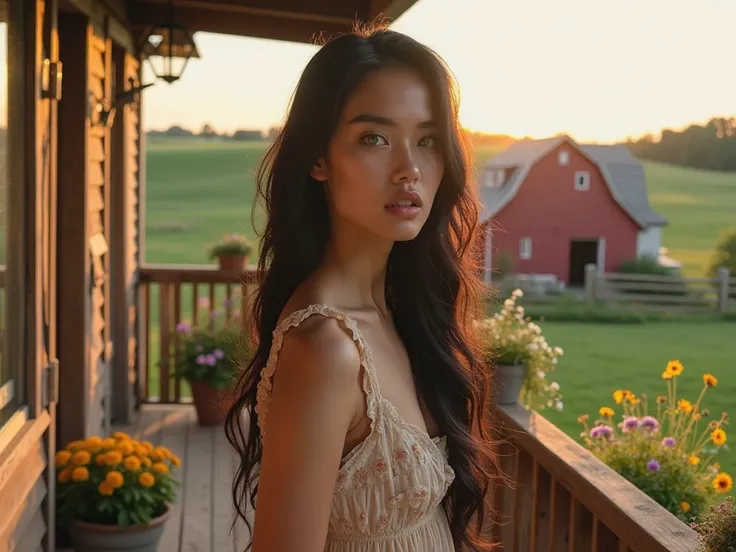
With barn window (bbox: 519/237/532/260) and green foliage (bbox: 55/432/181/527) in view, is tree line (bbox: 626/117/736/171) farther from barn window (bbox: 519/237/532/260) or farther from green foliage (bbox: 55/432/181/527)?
barn window (bbox: 519/237/532/260)

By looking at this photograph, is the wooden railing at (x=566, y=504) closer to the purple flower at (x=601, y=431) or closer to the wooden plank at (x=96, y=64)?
the purple flower at (x=601, y=431)

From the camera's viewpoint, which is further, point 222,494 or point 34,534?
point 222,494

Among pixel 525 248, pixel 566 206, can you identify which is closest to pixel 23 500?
pixel 525 248

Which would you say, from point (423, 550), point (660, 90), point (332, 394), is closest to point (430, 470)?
point (423, 550)

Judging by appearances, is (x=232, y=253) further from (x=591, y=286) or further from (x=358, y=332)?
(x=591, y=286)

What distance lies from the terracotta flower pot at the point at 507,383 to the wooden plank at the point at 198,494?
136 centimetres

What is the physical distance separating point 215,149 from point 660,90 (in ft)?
44.7

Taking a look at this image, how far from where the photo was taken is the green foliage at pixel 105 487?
2.78 metres

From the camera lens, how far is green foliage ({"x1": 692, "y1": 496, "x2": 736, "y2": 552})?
121 cm

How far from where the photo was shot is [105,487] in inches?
109

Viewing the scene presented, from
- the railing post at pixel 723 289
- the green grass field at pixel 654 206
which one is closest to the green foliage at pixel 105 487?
the green grass field at pixel 654 206

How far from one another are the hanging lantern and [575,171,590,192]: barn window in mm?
14889

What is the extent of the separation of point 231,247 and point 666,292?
29.9 ft

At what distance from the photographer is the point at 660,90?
62.3ft
